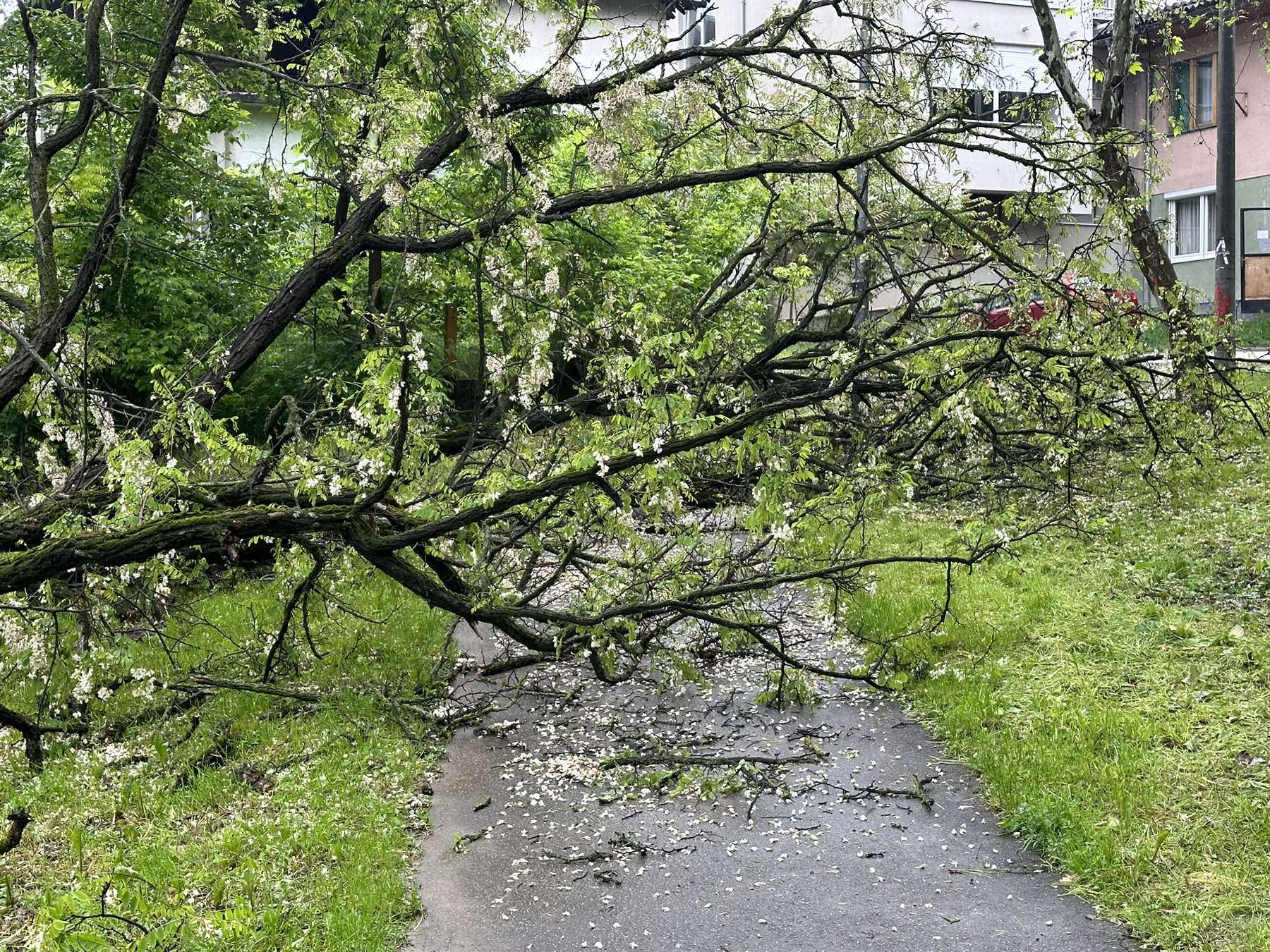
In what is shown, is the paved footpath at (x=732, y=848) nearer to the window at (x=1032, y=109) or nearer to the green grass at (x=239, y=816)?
the green grass at (x=239, y=816)

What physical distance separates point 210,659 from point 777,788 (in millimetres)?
4570

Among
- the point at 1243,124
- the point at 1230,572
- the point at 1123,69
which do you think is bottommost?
the point at 1230,572

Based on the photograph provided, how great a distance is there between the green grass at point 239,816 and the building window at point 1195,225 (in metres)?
25.5

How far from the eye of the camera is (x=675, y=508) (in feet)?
23.8

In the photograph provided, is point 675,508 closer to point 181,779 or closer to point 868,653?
point 868,653

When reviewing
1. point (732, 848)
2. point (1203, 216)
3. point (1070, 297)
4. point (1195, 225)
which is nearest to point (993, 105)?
point (1070, 297)

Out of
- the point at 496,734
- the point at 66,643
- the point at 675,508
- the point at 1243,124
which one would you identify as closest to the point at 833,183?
the point at 675,508

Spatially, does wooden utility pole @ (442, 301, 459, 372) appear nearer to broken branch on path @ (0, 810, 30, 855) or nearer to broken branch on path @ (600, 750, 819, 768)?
broken branch on path @ (600, 750, 819, 768)

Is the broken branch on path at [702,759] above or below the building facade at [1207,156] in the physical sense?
below

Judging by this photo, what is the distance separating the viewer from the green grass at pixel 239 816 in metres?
4.57

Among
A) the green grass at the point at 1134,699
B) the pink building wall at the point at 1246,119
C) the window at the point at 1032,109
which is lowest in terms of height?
the green grass at the point at 1134,699

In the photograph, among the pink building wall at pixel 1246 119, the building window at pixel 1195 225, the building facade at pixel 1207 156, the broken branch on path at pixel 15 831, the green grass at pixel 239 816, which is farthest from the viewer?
the building window at pixel 1195 225

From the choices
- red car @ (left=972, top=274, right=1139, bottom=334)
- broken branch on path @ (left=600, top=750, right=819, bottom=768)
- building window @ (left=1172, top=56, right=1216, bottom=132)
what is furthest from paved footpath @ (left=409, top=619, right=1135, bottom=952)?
building window @ (left=1172, top=56, right=1216, bottom=132)

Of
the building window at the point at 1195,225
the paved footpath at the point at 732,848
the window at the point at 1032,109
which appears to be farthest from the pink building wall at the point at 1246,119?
the paved footpath at the point at 732,848
